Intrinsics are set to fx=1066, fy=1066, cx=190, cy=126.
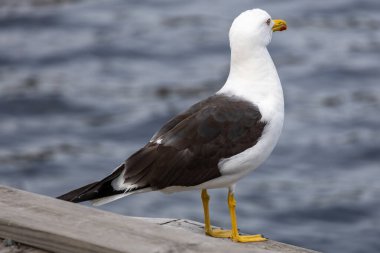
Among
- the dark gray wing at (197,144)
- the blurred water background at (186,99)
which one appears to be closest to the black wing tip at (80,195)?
the dark gray wing at (197,144)

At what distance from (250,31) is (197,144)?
67cm

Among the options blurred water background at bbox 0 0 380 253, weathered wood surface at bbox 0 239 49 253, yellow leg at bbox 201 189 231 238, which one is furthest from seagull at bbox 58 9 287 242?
blurred water background at bbox 0 0 380 253

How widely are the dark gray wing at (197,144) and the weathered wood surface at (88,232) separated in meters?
0.95

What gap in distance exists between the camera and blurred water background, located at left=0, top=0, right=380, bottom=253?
11.5m

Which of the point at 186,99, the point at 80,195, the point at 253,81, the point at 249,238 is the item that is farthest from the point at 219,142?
the point at 186,99

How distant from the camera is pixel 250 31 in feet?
18.0

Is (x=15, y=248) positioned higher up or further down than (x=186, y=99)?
higher up

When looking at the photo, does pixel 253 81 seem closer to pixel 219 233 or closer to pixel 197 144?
pixel 197 144

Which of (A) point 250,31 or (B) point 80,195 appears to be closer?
(B) point 80,195

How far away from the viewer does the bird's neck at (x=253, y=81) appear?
5398 millimetres

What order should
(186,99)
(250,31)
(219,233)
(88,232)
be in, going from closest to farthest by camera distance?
(88,232)
(219,233)
(250,31)
(186,99)

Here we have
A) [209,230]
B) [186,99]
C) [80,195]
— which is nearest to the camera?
[80,195]

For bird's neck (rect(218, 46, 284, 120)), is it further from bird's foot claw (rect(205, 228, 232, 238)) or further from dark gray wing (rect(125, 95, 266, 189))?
bird's foot claw (rect(205, 228, 232, 238))

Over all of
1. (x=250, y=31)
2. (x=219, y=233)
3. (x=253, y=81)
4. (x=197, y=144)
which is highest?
(x=250, y=31)
